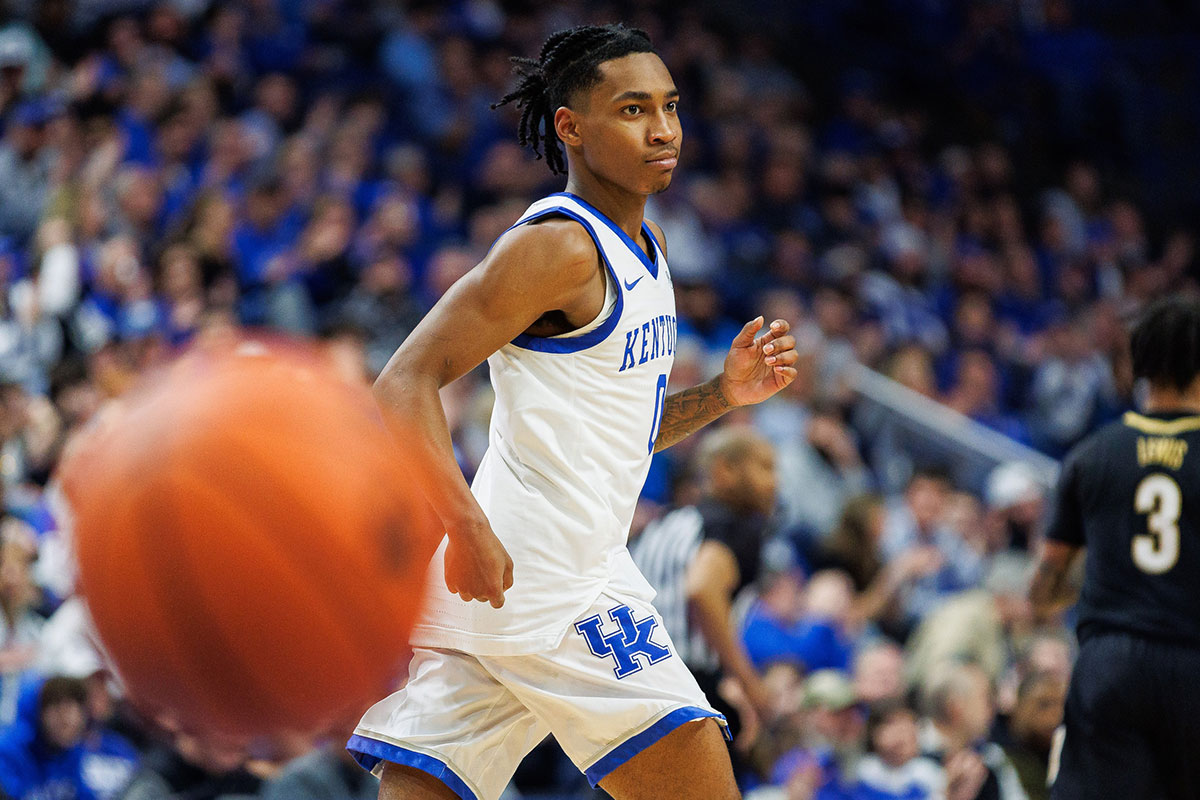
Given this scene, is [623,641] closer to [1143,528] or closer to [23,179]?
[1143,528]

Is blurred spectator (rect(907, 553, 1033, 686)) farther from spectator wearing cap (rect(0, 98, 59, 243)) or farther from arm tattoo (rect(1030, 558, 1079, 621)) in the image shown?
spectator wearing cap (rect(0, 98, 59, 243))

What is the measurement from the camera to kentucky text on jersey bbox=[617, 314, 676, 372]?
2.99 meters

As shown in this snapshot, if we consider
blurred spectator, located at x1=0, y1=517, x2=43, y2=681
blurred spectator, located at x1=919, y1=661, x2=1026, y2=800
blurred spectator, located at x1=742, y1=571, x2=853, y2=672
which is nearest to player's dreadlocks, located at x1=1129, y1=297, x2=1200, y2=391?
blurred spectator, located at x1=919, y1=661, x2=1026, y2=800

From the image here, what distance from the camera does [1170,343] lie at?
3.71 m

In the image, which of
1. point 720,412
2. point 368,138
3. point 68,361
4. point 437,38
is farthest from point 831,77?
point 720,412

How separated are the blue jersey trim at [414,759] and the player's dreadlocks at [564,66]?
1.45 meters

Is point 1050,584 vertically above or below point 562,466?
below

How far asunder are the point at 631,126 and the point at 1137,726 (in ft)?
6.75

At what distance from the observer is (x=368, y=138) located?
8.97 metres

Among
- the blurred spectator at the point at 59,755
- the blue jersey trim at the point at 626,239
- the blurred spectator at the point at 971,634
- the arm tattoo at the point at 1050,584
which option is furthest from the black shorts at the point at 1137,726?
the blurred spectator at the point at 59,755

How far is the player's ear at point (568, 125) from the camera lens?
3064 mm

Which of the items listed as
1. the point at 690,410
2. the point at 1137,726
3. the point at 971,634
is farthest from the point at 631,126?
the point at 971,634

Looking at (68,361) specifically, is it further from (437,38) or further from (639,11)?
(639,11)

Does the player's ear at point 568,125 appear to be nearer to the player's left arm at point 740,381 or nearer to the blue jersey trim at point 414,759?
the player's left arm at point 740,381
